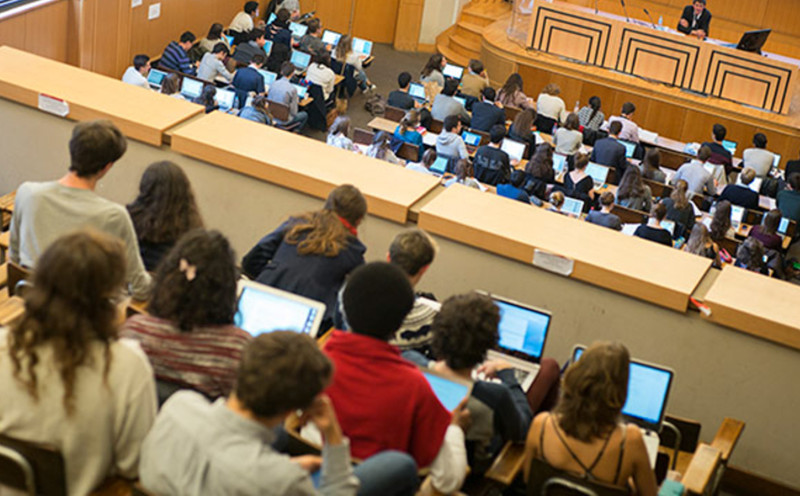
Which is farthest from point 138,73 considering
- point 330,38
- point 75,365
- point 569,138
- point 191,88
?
point 75,365

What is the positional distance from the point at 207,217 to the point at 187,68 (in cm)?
577

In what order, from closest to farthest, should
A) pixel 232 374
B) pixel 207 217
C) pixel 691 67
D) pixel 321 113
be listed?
pixel 232 374 < pixel 207 217 < pixel 321 113 < pixel 691 67

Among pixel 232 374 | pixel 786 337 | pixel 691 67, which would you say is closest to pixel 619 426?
pixel 232 374

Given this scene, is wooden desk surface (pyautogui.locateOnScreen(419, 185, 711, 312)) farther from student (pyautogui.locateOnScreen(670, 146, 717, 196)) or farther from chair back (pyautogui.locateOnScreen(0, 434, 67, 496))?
student (pyautogui.locateOnScreen(670, 146, 717, 196))

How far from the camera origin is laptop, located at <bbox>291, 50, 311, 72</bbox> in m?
11.5

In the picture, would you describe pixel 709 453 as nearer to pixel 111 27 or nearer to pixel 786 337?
pixel 786 337

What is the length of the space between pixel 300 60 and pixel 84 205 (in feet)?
26.4

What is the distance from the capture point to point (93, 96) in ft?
18.4

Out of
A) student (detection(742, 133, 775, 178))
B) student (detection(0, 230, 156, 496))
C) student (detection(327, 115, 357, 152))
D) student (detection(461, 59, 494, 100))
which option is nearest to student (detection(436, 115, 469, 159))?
student (detection(327, 115, 357, 152))

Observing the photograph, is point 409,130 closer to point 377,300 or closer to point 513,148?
point 513,148

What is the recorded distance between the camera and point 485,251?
16.1 ft

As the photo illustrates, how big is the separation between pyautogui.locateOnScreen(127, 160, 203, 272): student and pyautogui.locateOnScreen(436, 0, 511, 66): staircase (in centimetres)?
1039

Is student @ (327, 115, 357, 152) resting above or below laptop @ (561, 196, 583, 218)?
above

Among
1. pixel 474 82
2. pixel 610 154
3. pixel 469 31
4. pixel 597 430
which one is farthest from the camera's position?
pixel 469 31
